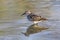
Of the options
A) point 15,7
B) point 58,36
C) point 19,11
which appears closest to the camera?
point 58,36

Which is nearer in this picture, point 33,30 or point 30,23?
point 33,30

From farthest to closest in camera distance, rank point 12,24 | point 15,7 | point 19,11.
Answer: point 15,7
point 19,11
point 12,24

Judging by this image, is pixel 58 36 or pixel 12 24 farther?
pixel 12 24

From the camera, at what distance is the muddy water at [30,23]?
129 cm

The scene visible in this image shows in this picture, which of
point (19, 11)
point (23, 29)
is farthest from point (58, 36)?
point (19, 11)

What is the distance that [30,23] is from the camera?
4.88ft

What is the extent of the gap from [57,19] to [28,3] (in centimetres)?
58

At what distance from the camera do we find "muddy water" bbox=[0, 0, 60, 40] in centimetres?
129

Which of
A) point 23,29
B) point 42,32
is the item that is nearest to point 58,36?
point 42,32

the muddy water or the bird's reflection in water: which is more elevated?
the bird's reflection in water

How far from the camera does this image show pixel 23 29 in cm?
141

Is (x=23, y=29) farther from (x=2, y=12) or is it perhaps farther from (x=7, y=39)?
(x=2, y=12)

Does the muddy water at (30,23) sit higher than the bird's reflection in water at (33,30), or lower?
lower

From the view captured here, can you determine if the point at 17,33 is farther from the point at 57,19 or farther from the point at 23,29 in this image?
the point at 57,19
